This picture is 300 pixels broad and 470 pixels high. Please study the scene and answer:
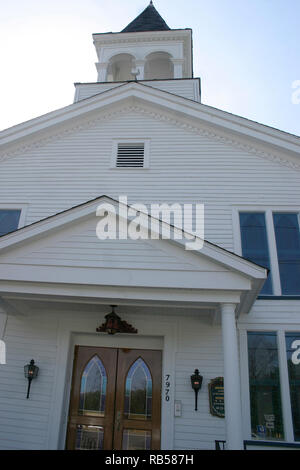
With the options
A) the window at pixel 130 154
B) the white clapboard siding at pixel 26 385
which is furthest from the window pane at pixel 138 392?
the window at pixel 130 154

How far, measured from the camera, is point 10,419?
635cm

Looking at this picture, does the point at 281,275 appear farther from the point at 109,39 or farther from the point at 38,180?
the point at 109,39

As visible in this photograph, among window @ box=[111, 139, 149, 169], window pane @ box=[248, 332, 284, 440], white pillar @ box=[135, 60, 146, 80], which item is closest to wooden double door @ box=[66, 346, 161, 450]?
window pane @ box=[248, 332, 284, 440]

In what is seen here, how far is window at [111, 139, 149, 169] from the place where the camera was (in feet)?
26.9

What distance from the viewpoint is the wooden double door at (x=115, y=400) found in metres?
6.25

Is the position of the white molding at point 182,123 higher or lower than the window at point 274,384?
higher

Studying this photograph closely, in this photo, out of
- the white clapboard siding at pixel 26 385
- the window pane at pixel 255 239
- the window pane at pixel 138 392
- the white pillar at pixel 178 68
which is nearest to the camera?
the white clapboard siding at pixel 26 385

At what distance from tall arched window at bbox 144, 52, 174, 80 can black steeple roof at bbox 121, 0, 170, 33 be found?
929 mm

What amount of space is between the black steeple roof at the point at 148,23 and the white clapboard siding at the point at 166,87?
2774mm

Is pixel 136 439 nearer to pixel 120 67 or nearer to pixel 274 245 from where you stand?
pixel 274 245

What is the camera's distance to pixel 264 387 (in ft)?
20.3

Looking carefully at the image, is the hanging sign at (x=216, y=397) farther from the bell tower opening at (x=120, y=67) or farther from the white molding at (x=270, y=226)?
the bell tower opening at (x=120, y=67)

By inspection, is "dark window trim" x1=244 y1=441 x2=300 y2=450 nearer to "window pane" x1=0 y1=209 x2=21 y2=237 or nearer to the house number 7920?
the house number 7920

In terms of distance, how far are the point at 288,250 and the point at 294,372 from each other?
218 cm
